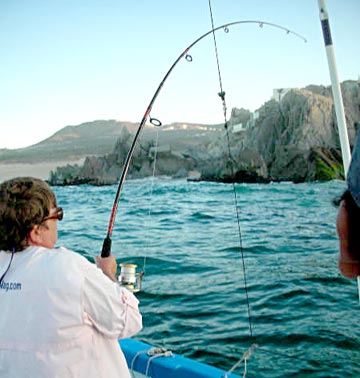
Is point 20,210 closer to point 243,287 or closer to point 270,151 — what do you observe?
point 243,287

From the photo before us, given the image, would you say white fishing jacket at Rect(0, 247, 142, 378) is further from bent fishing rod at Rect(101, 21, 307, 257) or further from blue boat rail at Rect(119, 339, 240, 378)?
blue boat rail at Rect(119, 339, 240, 378)

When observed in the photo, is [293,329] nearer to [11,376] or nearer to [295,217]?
[11,376]

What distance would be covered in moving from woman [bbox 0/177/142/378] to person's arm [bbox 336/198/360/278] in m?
0.74

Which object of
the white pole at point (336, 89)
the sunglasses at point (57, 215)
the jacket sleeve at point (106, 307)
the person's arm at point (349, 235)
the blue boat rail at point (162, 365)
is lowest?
the blue boat rail at point (162, 365)

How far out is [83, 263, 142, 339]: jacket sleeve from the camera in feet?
3.81

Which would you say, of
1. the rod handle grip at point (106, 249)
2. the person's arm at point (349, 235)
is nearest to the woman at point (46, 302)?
the rod handle grip at point (106, 249)

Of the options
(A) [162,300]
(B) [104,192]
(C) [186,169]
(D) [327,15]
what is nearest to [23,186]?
(D) [327,15]

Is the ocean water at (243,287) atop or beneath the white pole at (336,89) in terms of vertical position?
beneath

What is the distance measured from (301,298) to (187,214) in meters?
10.8

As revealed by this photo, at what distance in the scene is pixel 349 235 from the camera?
1.72 ft

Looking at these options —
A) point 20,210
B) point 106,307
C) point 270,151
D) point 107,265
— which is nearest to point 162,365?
point 107,265

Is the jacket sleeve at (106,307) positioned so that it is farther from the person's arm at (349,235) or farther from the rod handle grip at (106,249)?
the person's arm at (349,235)

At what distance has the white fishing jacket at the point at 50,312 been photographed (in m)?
1.13

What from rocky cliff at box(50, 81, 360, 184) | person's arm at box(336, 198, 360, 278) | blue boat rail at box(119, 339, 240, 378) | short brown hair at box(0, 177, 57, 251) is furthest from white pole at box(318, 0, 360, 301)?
rocky cliff at box(50, 81, 360, 184)
